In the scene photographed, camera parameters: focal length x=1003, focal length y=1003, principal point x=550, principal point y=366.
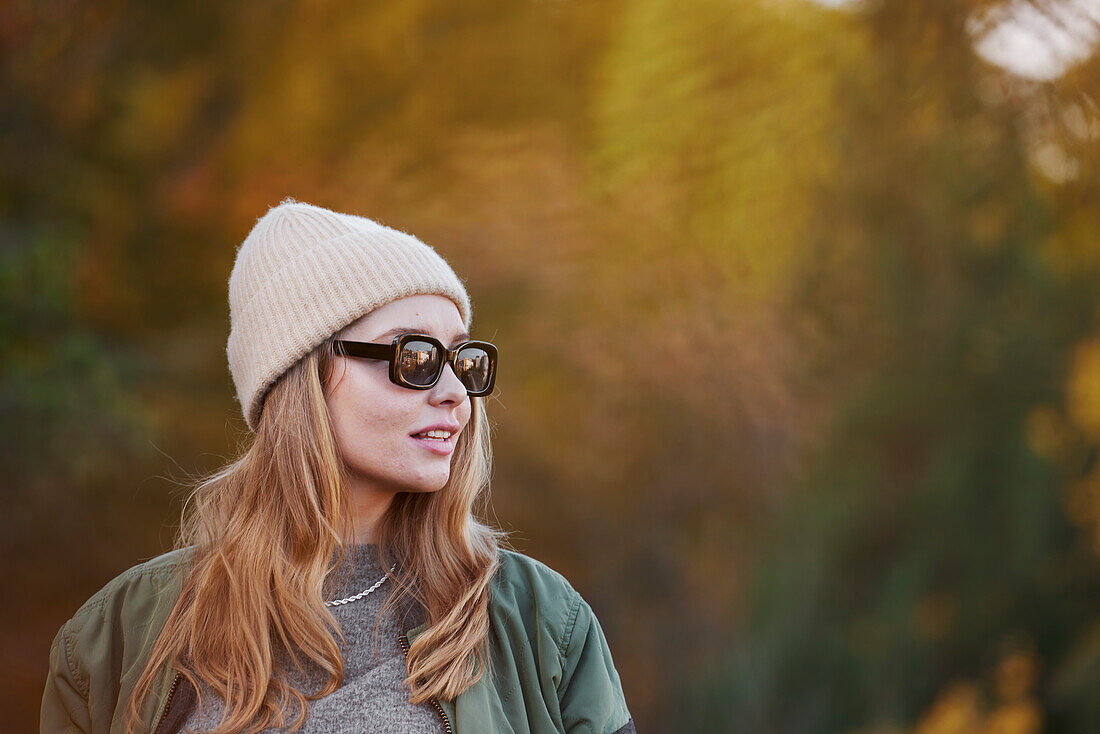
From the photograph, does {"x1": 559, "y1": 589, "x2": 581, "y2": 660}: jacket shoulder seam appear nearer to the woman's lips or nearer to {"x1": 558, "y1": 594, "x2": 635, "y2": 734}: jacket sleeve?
{"x1": 558, "y1": 594, "x2": 635, "y2": 734}: jacket sleeve

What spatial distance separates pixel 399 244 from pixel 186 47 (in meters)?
2.42

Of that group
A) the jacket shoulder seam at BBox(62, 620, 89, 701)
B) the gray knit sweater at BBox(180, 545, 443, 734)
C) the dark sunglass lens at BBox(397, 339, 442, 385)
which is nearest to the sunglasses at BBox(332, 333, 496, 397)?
the dark sunglass lens at BBox(397, 339, 442, 385)

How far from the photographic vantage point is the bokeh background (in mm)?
3514

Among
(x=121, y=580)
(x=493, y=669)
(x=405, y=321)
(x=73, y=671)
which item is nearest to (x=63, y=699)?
(x=73, y=671)

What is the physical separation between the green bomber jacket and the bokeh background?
2.04 metres

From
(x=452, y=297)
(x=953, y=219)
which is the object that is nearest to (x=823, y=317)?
(x=953, y=219)

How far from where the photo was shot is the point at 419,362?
4.59 feet

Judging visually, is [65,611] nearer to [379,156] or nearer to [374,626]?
[379,156]

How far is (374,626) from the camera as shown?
1.42 meters

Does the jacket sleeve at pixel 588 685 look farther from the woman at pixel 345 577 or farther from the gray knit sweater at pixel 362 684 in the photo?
the gray knit sweater at pixel 362 684

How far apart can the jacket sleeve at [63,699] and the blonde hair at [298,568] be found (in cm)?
10

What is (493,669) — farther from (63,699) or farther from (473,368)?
(63,699)

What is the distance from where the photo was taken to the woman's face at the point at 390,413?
1.41m

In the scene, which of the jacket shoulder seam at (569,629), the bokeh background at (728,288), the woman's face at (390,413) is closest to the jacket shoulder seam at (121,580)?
the woman's face at (390,413)
